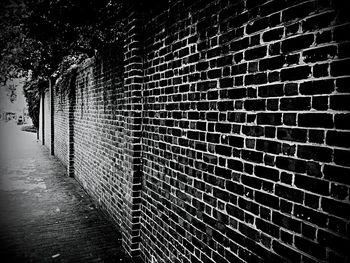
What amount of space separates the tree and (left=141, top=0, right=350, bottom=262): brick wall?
3292 millimetres

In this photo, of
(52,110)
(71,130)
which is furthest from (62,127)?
(52,110)

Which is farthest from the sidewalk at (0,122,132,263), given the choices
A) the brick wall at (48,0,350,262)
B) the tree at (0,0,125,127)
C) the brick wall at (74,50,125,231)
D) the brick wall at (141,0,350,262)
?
the tree at (0,0,125,127)

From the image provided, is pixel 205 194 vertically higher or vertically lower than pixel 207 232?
higher

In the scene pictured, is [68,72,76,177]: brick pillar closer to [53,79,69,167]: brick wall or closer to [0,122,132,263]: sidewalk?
[0,122,132,263]: sidewalk

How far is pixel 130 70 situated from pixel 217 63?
2034mm

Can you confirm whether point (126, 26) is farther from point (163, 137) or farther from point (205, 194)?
point (205, 194)

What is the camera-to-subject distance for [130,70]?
14.1ft

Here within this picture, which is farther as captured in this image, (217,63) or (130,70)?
(130,70)

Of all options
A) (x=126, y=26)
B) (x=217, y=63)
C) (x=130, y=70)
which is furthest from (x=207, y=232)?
(x=126, y=26)

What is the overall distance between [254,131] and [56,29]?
818cm

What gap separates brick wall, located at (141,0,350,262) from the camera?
1.63 meters

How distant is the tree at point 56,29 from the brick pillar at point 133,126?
158 centimetres

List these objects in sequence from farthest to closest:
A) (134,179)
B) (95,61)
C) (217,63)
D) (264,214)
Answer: (95,61)
(134,179)
(217,63)
(264,214)

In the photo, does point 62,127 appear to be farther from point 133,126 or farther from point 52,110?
point 133,126
